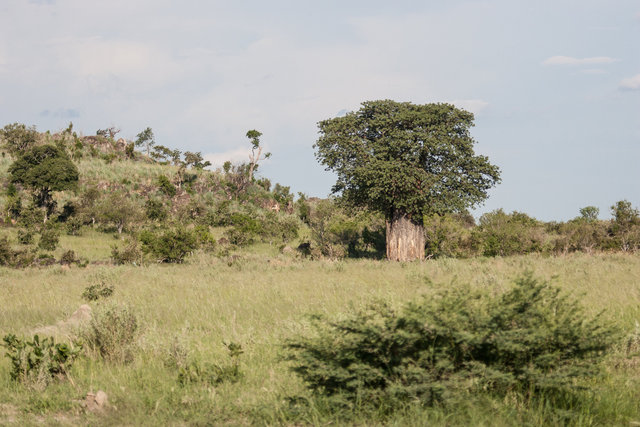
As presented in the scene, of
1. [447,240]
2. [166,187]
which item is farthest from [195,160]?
[447,240]

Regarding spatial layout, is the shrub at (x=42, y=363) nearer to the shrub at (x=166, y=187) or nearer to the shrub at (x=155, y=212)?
the shrub at (x=155, y=212)

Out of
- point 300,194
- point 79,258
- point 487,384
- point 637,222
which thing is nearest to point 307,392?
point 487,384

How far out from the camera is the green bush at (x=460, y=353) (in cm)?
508

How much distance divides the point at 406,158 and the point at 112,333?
19711mm

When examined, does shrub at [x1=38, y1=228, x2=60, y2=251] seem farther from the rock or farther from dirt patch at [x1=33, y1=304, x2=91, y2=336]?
Answer: the rock

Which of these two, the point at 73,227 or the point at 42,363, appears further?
the point at 73,227

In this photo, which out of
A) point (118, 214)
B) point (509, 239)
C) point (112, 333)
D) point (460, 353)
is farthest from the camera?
point (118, 214)

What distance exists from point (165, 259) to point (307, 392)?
2610 cm

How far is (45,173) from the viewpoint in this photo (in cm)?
4491

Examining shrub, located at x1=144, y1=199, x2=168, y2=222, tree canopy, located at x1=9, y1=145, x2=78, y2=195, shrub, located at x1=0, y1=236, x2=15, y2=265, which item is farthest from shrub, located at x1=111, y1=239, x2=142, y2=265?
tree canopy, located at x1=9, y1=145, x2=78, y2=195

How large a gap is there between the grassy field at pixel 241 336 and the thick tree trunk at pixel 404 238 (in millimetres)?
6283

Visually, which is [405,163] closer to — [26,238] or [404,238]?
[404,238]

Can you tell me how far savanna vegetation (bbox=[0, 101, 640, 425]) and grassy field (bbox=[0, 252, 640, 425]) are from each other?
0.13 ft

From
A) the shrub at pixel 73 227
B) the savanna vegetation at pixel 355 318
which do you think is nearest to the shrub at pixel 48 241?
the savanna vegetation at pixel 355 318
